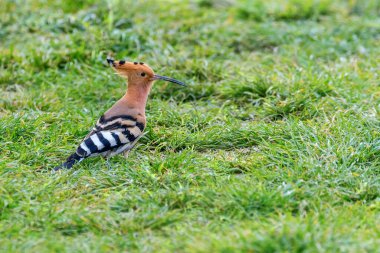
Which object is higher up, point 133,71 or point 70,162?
point 133,71

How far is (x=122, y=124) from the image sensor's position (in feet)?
16.3

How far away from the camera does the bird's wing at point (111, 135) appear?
467 cm

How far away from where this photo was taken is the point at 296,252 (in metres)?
3.40

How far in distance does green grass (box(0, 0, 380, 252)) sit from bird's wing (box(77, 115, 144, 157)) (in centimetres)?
11

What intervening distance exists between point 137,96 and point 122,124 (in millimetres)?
401

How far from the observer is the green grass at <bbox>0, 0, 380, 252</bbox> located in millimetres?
3811

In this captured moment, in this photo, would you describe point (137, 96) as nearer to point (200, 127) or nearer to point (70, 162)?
point (200, 127)

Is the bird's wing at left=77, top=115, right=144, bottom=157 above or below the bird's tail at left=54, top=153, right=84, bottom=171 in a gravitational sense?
above

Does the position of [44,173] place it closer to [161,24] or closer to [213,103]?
[213,103]

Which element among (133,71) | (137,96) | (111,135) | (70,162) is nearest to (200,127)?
(137,96)

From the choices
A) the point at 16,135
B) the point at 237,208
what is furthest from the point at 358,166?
the point at 16,135

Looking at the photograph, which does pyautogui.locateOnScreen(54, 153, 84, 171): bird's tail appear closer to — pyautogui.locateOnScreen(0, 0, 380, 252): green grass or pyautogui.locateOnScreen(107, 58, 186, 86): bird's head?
pyautogui.locateOnScreen(0, 0, 380, 252): green grass

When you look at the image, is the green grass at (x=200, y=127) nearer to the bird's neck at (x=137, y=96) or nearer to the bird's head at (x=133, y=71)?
the bird's neck at (x=137, y=96)

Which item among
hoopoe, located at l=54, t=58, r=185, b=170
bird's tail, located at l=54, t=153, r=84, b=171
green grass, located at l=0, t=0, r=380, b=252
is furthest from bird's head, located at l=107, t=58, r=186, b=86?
bird's tail, located at l=54, t=153, r=84, b=171
